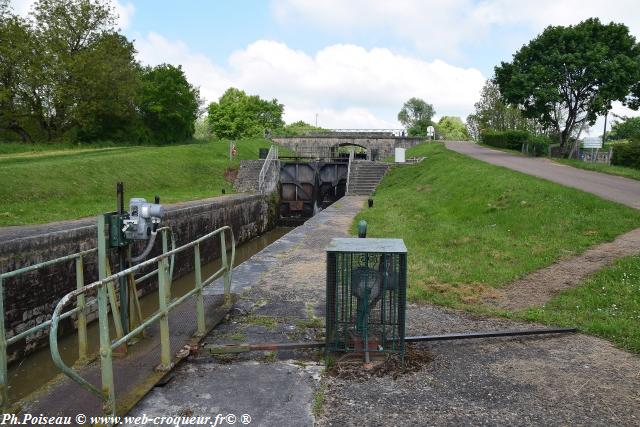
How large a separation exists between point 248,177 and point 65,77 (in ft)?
41.8

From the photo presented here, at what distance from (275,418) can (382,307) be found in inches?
62.1

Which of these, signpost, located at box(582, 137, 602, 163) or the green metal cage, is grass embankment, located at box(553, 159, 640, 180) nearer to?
signpost, located at box(582, 137, 602, 163)

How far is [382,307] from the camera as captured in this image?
4793 mm

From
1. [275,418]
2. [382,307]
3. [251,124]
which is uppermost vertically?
[251,124]

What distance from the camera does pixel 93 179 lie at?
1852cm

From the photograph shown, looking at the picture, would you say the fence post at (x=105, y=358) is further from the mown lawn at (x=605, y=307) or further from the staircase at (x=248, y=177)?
the staircase at (x=248, y=177)

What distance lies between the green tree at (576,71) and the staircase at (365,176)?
8.50 m

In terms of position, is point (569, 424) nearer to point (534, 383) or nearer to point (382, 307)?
point (534, 383)

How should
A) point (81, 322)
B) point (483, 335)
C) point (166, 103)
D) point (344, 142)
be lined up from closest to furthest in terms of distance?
point (81, 322) → point (483, 335) → point (166, 103) → point (344, 142)

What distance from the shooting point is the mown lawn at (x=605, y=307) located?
5.46m

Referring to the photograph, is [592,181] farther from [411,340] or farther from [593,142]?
[411,340]

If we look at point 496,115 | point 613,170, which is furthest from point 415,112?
point 613,170

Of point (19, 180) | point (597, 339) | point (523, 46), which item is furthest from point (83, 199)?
point (523, 46)

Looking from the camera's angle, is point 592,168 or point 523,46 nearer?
point 592,168
